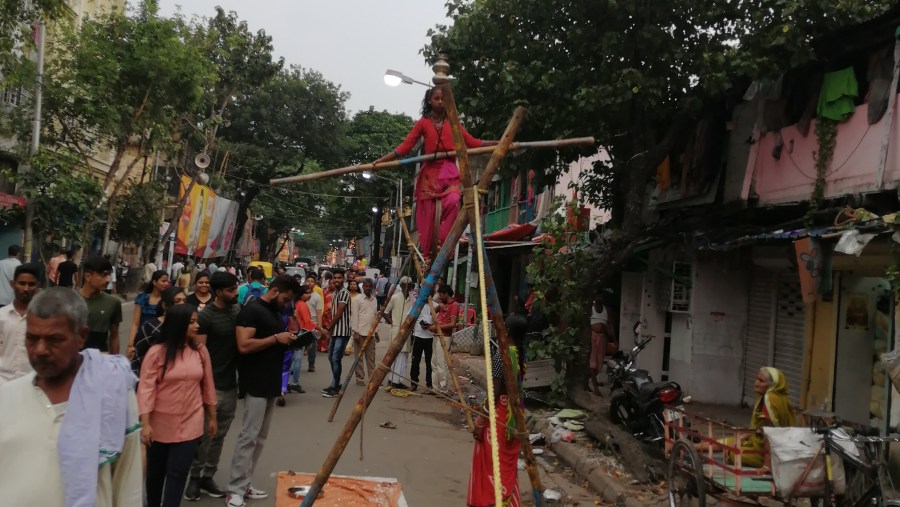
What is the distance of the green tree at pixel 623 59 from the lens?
8.95 metres

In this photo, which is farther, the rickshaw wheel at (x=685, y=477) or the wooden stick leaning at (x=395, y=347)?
the rickshaw wheel at (x=685, y=477)

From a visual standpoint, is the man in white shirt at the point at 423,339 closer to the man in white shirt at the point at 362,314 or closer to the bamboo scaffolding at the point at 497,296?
the man in white shirt at the point at 362,314

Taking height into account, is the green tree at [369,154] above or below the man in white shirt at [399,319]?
above

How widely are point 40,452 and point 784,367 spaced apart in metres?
11.1

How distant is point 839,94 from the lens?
8.88 meters

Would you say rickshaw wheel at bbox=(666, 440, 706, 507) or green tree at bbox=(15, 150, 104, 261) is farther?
green tree at bbox=(15, 150, 104, 261)

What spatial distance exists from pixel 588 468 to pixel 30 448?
661cm

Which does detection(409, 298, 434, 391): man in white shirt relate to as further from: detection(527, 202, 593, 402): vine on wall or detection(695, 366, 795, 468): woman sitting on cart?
detection(695, 366, 795, 468): woman sitting on cart

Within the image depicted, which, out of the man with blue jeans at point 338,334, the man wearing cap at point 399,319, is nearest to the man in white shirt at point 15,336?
the man with blue jeans at point 338,334

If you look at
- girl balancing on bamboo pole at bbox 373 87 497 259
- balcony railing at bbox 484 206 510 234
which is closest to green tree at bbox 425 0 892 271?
girl balancing on bamboo pole at bbox 373 87 497 259

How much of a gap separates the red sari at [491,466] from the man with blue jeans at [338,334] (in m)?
6.02

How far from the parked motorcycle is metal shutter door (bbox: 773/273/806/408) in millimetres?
3385

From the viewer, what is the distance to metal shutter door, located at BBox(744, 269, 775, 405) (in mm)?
11664

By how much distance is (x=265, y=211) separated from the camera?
45406 mm
